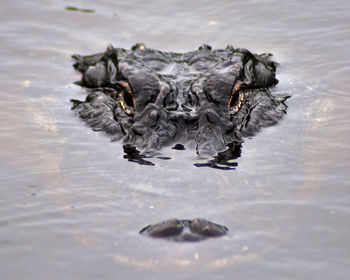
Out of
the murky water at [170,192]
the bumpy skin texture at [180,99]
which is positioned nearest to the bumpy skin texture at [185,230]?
the murky water at [170,192]

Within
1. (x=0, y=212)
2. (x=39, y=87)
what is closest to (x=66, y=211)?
(x=0, y=212)

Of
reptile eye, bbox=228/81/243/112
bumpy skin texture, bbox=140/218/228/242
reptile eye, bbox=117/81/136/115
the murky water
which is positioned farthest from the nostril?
bumpy skin texture, bbox=140/218/228/242

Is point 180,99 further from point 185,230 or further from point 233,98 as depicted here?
point 185,230

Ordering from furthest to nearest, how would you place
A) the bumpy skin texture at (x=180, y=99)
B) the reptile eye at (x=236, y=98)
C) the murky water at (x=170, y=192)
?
the reptile eye at (x=236, y=98), the bumpy skin texture at (x=180, y=99), the murky water at (x=170, y=192)

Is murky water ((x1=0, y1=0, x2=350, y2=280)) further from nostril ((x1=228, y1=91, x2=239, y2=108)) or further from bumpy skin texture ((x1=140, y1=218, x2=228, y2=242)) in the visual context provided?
nostril ((x1=228, y1=91, x2=239, y2=108))

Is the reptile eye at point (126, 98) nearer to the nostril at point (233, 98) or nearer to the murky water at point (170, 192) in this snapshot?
the murky water at point (170, 192)

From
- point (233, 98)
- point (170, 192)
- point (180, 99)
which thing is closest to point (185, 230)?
point (170, 192)
